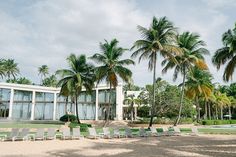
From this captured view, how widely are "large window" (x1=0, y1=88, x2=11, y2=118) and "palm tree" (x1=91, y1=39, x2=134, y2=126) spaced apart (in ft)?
74.3

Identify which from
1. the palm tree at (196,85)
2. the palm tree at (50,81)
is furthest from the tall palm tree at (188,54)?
the palm tree at (50,81)

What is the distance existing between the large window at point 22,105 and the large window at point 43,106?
1.37 metres

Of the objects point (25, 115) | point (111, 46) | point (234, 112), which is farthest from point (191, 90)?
point (234, 112)

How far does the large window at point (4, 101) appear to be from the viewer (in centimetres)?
4653

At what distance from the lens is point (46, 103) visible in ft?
168

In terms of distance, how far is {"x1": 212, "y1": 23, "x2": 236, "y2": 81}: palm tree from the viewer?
23.3 metres

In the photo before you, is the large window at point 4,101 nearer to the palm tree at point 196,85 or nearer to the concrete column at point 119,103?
the concrete column at point 119,103

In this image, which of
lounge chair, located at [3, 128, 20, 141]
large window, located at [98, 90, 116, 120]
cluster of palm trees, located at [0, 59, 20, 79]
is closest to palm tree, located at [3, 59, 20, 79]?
cluster of palm trees, located at [0, 59, 20, 79]

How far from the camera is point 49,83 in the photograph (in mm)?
81312

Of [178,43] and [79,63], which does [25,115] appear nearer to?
[79,63]

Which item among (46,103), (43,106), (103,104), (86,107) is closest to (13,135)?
(43,106)

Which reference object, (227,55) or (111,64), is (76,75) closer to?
(111,64)

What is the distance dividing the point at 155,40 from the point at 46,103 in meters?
30.2

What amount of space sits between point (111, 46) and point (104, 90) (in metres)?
21.3
